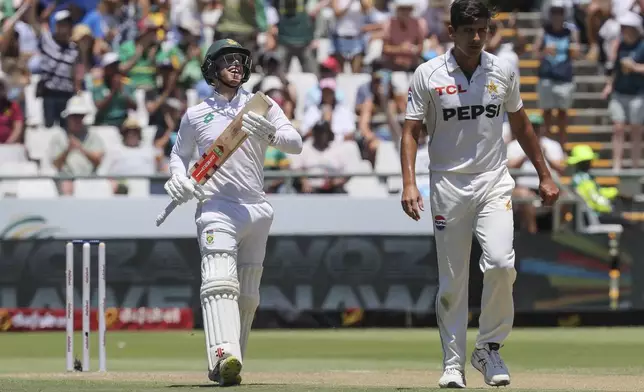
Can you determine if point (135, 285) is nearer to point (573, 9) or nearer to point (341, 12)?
point (341, 12)

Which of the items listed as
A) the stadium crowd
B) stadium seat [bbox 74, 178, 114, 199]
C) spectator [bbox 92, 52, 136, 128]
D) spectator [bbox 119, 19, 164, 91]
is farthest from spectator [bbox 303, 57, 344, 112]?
stadium seat [bbox 74, 178, 114, 199]

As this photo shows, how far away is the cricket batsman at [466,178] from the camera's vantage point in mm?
8938

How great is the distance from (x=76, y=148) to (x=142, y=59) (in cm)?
237

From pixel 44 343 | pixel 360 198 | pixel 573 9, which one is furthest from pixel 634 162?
pixel 44 343

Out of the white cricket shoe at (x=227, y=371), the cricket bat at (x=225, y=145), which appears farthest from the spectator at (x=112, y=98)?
the white cricket shoe at (x=227, y=371)

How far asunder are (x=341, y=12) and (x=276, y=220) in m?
4.98

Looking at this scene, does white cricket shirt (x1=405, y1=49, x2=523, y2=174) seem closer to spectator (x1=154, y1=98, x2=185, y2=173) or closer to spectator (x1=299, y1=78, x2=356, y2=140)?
spectator (x1=154, y1=98, x2=185, y2=173)

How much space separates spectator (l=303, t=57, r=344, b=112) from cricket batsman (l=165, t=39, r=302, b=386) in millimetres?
9343

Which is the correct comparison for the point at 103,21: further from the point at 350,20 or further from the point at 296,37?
the point at 350,20

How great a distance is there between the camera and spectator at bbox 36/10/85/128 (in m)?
19.1

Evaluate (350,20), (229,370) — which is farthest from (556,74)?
(229,370)

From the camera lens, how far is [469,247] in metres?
9.07

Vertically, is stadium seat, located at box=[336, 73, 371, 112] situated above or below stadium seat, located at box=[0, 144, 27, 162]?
above

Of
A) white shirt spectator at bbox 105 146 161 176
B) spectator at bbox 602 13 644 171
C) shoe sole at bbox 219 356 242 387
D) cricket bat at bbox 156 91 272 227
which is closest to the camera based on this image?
shoe sole at bbox 219 356 242 387
